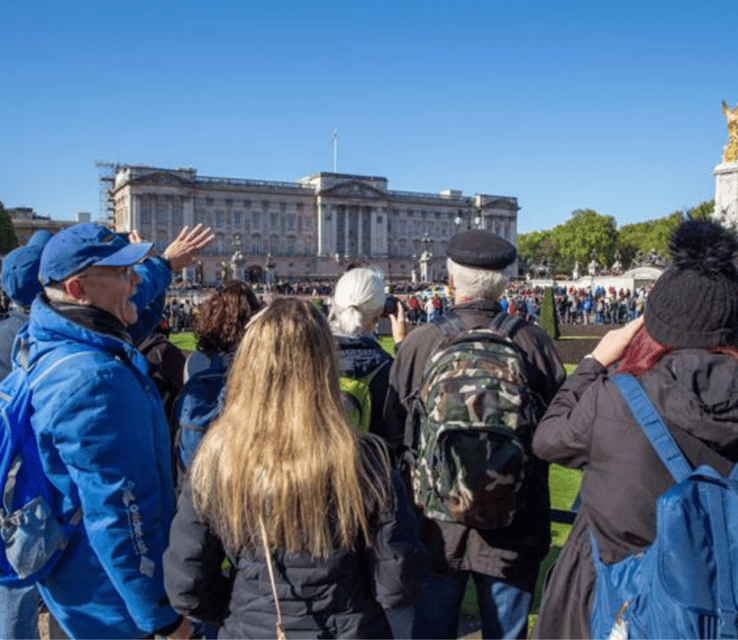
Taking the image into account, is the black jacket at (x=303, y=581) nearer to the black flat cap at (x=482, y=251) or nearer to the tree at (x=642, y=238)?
the black flat cap at (x=482, y=251)

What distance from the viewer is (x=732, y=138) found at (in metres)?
35.5

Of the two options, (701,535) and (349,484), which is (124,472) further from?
(701,535)

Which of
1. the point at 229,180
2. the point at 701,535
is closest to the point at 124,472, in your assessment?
the point at 701,535

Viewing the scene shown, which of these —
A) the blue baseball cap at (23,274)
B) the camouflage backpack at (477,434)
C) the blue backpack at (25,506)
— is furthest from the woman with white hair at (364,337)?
the blue baseball cap at (23,274)

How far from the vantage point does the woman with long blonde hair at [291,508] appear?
5.92ft

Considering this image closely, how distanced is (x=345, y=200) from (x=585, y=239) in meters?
28.8

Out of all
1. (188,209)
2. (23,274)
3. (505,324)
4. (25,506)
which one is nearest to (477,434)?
(505,324)

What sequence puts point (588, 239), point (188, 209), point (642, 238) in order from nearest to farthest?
point (188, 209), point (588, 239), point (642, 238)

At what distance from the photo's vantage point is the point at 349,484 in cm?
180

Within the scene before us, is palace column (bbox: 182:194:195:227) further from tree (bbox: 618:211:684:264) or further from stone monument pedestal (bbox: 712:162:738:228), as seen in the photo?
stone monument pedestal (bbox: 712:162:738:228)

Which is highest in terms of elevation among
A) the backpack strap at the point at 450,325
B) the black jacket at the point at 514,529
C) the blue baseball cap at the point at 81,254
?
the blue baseball cap at the point at 81,254

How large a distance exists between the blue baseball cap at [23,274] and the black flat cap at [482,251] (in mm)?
2124

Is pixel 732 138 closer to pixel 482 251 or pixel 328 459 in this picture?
pixel 482 251

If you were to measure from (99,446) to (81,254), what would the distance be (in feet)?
2.31
